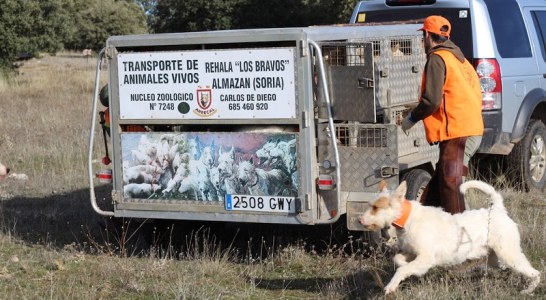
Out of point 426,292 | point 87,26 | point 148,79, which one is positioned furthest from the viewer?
point 87,26

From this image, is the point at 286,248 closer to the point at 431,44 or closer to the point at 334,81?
the point at 334,81

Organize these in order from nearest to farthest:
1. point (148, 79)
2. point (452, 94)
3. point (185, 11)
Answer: point (452, 94) < point (148, 79) < point (185, 11)

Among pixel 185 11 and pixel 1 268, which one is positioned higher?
pixel 185 11

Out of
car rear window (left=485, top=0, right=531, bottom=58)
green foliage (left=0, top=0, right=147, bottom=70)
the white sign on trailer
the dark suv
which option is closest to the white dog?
the white sign on trailer

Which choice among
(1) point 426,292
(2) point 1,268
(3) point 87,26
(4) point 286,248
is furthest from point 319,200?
(3) point 87,26

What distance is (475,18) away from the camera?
9094 mm

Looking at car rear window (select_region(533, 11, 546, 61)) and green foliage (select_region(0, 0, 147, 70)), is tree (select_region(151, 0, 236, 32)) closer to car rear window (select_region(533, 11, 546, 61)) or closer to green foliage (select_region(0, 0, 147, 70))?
green foliage (select_region(0, 0, 147, 70))

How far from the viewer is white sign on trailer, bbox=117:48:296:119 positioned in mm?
6637

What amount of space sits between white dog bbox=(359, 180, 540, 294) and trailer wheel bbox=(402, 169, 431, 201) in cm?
142

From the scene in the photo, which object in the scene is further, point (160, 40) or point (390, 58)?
point (390, 58)

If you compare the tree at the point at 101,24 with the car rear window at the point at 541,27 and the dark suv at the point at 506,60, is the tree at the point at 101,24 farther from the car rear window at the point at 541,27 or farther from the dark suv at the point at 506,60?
the dark suv at the point at 506,60

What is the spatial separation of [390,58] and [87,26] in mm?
52301

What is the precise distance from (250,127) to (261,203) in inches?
24.2

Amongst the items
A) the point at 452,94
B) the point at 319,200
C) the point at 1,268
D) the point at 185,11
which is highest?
the point at 185,11
